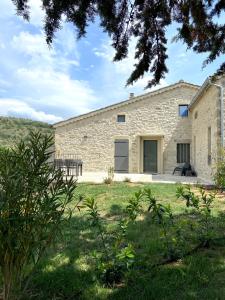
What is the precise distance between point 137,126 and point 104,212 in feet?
47.4

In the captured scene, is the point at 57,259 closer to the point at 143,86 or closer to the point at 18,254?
the point at 18,254

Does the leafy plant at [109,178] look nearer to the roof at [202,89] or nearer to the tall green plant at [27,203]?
the roof at [202,89]

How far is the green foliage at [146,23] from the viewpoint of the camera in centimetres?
345

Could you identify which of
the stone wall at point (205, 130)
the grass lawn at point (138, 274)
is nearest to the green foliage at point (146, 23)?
the grass lawn at point (138, 274)

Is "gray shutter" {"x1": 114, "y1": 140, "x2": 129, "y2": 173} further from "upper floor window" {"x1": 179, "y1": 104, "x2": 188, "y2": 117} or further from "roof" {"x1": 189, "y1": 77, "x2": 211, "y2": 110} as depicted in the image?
"roof" {"x1": 189, "y1": 77, "x2": 211, "y2": 110}

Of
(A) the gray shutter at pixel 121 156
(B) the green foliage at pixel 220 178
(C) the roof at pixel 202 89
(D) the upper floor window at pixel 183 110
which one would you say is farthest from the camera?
(A) the gray shutter at pixel 121 156

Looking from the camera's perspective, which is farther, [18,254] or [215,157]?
[215,157]

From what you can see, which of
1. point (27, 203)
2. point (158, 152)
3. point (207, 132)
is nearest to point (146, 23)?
point (27, 203)

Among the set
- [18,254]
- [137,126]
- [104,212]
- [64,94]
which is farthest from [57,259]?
[137,126]

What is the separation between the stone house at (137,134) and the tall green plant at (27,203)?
713 inches

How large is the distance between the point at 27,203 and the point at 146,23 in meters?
2.78

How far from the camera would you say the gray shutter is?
2086cm

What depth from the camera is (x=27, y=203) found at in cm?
232

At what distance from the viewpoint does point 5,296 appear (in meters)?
2.44
